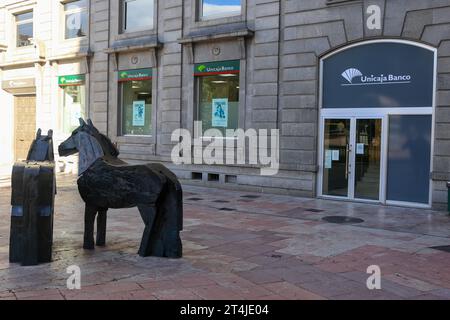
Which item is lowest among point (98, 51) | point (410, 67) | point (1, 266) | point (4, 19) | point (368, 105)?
point (1, 266)

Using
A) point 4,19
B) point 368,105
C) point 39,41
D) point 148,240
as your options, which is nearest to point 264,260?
point 148,240

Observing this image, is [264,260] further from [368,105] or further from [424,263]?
[368,105]

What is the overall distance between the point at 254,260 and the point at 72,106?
15945 millimetres

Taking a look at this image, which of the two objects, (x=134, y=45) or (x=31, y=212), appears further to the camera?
(x=134, y=45)

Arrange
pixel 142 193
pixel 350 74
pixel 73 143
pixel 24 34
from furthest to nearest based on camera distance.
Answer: pixel 24 34, pixel 350 74, pixel 73 143, pixel 142 193

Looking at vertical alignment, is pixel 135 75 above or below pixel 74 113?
above

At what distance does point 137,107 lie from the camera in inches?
715

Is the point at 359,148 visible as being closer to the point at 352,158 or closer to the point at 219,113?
the point at 352,158

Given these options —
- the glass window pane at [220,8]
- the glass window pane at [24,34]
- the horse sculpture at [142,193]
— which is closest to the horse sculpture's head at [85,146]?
the horse sculpture at [142,193]

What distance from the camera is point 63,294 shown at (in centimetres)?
507

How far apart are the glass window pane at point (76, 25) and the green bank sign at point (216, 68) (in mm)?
6464

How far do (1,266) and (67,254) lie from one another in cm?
90

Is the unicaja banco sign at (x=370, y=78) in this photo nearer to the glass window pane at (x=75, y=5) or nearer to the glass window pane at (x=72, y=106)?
the glass window pane at (x=72, y=106)

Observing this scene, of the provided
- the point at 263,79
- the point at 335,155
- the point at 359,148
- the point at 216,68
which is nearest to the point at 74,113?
the point at 216,68
